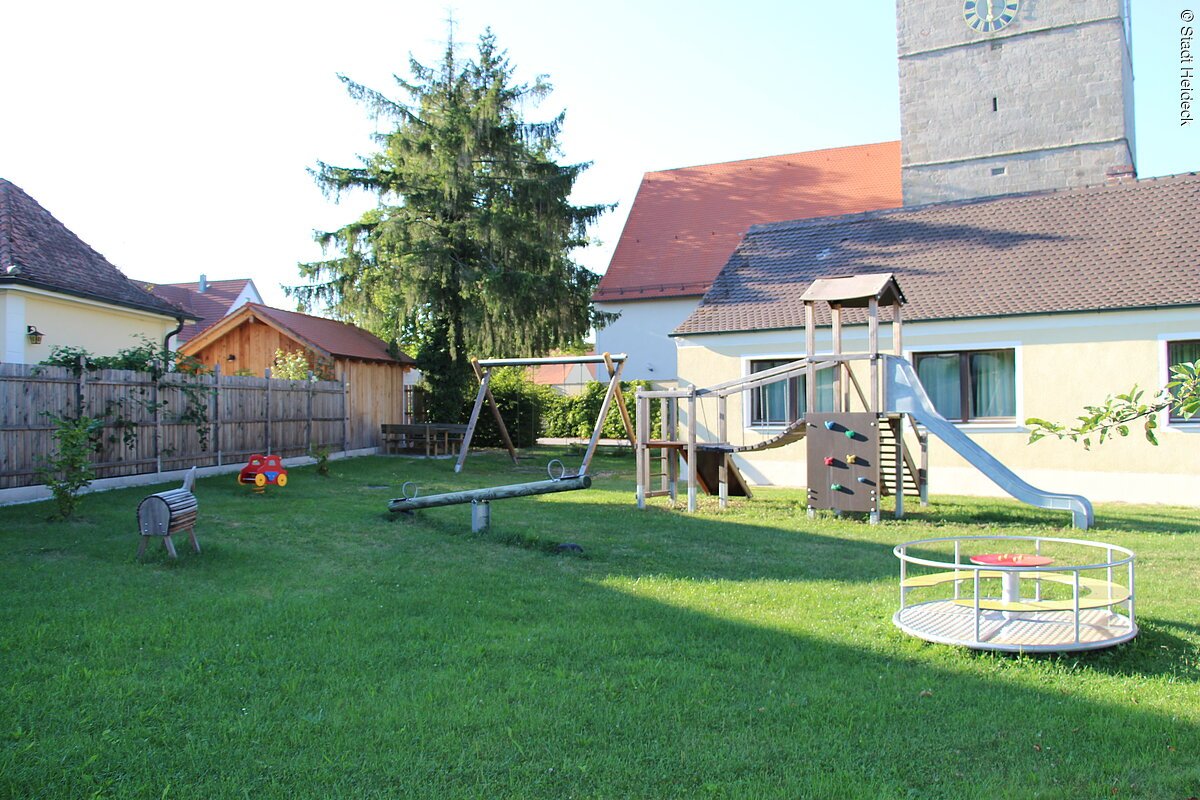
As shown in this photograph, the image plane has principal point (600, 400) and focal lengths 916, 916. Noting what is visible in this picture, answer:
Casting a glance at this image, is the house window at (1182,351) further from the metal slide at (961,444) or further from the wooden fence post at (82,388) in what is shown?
the wooden fence post at (82,388)

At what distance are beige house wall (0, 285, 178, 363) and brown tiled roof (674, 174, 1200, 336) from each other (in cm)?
1093

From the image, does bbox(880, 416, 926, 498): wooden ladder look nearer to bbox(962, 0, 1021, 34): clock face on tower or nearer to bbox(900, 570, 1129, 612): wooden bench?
bbox(900, 570, 1129, 612): wooden bench

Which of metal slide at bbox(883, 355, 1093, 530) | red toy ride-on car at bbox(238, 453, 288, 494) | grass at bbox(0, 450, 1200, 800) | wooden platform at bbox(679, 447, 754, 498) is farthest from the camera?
wooden platform at bbox(679, 447, 754, 498)

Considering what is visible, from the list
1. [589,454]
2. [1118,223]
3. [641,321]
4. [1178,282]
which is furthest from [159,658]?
[641,321]

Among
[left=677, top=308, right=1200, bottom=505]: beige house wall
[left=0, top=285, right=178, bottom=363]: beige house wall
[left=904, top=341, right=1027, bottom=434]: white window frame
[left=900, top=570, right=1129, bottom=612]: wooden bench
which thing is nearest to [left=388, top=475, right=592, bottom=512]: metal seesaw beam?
[left=900, top=570, right=1129, bottom=612]: wooden bench

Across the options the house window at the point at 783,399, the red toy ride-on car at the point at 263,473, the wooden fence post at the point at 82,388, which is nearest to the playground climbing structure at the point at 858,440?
the house window at the point at 783,399

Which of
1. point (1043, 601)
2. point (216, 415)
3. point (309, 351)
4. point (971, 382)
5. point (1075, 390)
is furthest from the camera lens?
point (309, 351)

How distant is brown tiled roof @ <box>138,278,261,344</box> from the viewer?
127 feet

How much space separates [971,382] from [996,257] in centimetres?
270

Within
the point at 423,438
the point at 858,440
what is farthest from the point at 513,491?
the point at 423,438

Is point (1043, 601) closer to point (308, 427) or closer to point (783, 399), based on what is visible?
point (783, 399)

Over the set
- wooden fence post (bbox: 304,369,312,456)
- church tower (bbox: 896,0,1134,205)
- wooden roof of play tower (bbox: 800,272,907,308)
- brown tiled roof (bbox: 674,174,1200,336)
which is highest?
church tower (bbox: 896,0,1134,205)

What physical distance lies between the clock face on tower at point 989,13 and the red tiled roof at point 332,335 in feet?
62.7

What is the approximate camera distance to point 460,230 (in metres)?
24.7
